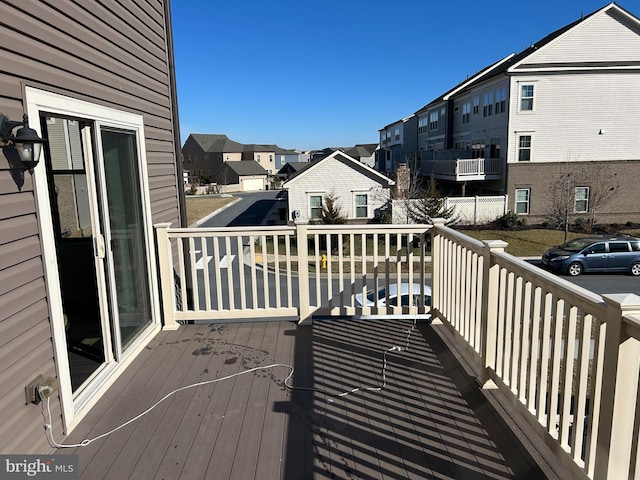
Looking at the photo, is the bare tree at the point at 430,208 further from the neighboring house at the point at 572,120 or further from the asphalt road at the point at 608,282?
the asphalt road at the point at 608,282

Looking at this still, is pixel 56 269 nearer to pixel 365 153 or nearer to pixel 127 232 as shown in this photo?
pixel 127 232

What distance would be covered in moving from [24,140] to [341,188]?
19391mm

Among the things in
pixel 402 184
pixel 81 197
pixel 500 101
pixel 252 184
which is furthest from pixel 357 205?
pixel 252 184

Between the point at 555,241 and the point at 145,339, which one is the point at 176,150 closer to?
the point at 145,339

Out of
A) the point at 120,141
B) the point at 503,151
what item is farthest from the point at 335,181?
the point at 120,141

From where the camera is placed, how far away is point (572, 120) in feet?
62.4

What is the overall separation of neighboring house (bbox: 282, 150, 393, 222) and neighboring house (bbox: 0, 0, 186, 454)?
53.0 ft

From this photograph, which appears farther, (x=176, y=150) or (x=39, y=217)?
(x=176, y=150)

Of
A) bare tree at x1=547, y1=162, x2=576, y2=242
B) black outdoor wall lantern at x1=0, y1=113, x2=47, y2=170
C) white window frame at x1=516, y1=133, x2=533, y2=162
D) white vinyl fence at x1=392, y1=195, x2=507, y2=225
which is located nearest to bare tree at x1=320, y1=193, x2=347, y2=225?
white vinyl fence at x1=392, y1=195, x2=507, y2=225

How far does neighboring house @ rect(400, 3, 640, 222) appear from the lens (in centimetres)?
1833

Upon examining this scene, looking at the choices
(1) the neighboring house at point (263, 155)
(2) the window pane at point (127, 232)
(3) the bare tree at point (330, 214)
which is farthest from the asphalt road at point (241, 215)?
(1) the neighboring house at point (263, 155)

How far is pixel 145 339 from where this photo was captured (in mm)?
3557

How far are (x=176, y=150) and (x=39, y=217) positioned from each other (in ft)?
9.73

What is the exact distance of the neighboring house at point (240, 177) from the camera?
174ft
